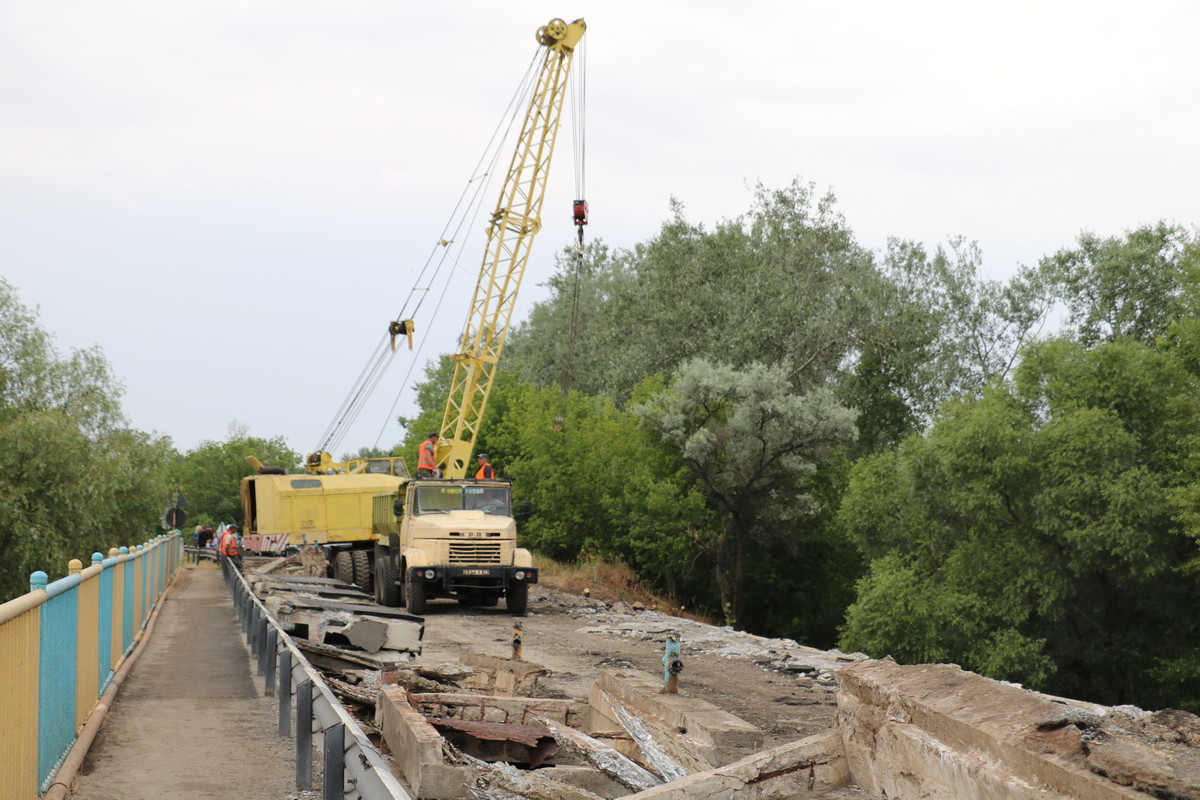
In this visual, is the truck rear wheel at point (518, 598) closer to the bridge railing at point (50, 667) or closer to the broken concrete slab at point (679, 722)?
the bridge railing at point (50, 667)

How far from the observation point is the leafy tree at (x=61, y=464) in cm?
3362

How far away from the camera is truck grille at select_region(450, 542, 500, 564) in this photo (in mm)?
23688

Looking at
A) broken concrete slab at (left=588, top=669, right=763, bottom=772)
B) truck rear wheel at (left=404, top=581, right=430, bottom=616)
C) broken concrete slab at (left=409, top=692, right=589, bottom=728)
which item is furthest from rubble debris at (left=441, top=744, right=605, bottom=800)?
truck rear wheel at (left=404, top=581, right=430, bottom=616)

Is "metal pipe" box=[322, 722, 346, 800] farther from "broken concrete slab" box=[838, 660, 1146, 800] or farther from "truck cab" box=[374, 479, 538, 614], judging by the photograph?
"truck cab" box=[374, 479, 538, 614]

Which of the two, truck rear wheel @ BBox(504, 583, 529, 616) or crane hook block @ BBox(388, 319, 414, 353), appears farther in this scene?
crane hook block @ BBox(388, 319, 414, 353)

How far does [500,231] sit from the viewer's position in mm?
40375

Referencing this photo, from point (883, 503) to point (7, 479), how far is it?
1036 inches

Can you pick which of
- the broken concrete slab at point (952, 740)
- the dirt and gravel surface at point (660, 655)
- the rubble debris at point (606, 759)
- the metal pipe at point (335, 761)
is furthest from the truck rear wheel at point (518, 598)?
the metal pipe at point (335, 761)

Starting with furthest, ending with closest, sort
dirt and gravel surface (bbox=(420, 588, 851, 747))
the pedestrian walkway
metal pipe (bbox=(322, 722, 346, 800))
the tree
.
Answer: the tree, dirt and gravel surface (bbox=(420, 588, 851, 747)), the pedestrian walkway, metal pipe (bbox=(322, 722, 346, 800))

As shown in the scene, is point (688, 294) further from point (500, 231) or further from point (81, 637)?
point (81, 637)

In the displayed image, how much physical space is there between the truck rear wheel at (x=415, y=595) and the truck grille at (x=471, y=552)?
0.83 meters

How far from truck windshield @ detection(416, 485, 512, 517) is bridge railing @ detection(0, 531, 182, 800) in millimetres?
12333

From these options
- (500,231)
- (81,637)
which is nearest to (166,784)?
(81,637)

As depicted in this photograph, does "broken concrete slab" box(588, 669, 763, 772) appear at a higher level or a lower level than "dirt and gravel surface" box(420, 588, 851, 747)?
higher
